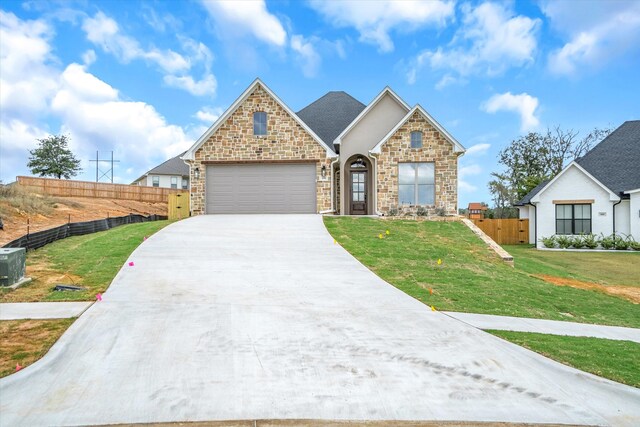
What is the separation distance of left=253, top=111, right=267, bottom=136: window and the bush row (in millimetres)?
17599

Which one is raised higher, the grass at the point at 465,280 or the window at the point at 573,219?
the window at the point at 573,219

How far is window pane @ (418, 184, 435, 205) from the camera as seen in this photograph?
21062 mm

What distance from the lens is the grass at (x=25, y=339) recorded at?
4738 mm

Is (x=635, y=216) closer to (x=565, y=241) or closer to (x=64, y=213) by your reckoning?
(x=565, y=241)

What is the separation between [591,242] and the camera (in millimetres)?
23203

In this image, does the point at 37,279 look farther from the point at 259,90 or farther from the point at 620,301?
the point at 259,90

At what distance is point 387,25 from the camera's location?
17.6m

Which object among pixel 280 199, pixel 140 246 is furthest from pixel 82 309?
pixel 280 199

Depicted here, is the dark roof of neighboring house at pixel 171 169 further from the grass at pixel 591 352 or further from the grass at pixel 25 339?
the grass at pixel 591 352

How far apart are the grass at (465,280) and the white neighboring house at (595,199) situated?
Result: 35.2 feet

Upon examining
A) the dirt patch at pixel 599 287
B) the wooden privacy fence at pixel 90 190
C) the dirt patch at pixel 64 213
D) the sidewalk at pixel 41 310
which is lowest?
the dirt patch at pixel 599 287

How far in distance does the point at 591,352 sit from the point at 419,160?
52.5 feet

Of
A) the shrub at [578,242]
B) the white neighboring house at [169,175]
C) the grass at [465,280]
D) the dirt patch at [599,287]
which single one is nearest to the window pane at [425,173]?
the grass at [465,280]

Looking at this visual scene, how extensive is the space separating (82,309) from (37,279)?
3.36 meters
